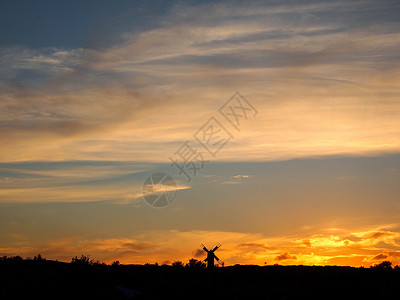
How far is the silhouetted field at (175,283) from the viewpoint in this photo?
44125mm

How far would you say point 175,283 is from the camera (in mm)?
50469

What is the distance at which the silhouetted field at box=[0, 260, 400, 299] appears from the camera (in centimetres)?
4412

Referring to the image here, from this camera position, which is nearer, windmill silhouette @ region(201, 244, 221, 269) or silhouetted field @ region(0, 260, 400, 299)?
silhouetted field @ region(0, 260, 400, 299)

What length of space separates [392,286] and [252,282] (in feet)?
46.0

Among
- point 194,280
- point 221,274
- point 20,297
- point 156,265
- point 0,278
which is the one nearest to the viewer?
point 20,297

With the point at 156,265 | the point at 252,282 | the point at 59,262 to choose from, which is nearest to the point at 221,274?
the point at 252,282

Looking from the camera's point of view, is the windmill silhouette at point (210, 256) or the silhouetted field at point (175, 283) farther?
the windmill silhouette at point (210, 256)

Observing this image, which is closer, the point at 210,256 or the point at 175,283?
the point at 175,283

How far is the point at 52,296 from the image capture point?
4269cm

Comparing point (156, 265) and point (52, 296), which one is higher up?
point (156, 265)

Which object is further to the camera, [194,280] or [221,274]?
[221,274]

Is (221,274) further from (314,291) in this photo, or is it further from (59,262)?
(59,262)

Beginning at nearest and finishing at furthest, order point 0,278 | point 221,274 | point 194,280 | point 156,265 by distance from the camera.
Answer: point 0,278 < point 194,280 < point 221,274 < point 156,265

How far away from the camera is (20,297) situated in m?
41.3
